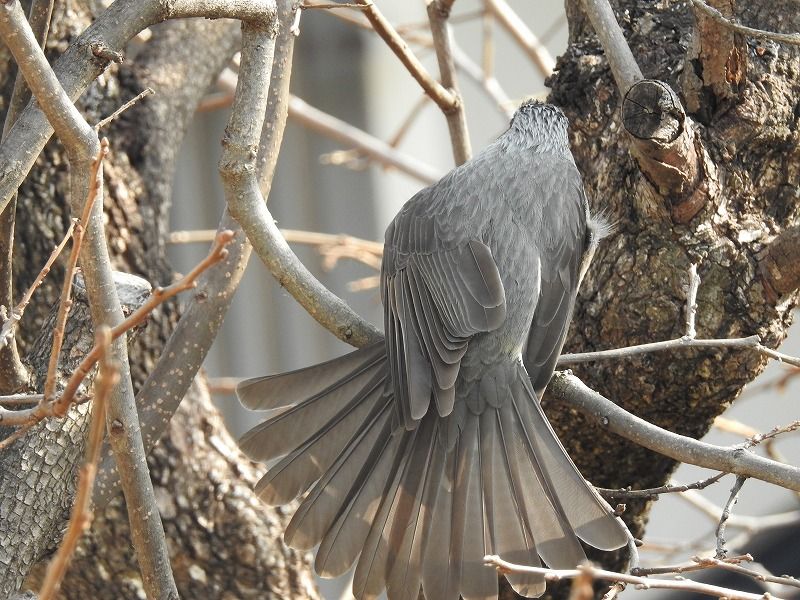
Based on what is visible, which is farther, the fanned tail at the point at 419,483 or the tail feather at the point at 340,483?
the tail feather at the point at 340,483

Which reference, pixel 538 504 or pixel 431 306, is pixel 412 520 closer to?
pixel 538 504

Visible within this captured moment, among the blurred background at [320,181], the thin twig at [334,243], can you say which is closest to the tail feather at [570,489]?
the thin twig at [334,243]

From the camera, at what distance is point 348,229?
7273mm

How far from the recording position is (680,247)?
2363 mm

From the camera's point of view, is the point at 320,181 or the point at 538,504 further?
the point at 320,181

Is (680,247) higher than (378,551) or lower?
higher

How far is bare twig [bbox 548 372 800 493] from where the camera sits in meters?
1.85

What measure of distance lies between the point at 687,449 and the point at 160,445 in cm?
147

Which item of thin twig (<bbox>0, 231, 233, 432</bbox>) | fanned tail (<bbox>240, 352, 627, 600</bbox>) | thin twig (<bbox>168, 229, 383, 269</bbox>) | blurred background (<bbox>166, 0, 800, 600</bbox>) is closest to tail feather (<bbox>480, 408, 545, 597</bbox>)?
fanned tail (<bbox>240, 352, 627, 600</bbox>)

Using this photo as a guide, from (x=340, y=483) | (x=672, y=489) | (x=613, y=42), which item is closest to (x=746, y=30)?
(x=613, y=42)

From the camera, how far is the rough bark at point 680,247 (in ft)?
7.73

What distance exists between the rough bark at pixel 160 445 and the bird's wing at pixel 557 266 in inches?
35.6

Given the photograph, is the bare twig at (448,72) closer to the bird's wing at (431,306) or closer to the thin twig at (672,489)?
the bird's wing at (431,306)

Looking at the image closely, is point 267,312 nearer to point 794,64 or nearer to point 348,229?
point 348,229
